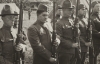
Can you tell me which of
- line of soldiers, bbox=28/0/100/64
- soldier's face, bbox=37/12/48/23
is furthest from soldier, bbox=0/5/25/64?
soldier's face, bbox=37/12/48/23

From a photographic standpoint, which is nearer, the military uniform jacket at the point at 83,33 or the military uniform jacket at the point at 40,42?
the military uniform jacket at the point at 40,42

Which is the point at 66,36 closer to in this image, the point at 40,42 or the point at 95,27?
the point at 40,42

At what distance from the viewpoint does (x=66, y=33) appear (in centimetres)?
568

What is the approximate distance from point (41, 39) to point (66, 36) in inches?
42.9

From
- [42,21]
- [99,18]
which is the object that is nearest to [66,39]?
[42,21]

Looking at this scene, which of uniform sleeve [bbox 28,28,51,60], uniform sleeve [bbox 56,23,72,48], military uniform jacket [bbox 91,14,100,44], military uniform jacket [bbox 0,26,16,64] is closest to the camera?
uniform sleeve [bbox 28,28,51,60]

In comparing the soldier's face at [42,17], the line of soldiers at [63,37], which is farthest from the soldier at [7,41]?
the soldier's face at [42,17]

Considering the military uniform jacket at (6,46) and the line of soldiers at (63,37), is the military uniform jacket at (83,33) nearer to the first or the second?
the line of soldiers at (63,37)

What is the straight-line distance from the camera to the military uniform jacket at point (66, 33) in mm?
5633

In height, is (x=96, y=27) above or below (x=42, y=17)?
below

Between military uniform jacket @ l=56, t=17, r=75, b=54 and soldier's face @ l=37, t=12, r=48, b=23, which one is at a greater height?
soldier's face @ l=37, t=12, r=48, b=23

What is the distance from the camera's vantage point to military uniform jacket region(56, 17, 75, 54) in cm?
563

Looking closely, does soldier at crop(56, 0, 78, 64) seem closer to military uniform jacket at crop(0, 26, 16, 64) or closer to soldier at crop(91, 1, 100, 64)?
military uniform jacket at crop(0, 26, 16, 64)

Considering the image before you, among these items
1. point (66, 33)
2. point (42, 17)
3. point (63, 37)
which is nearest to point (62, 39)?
point (63, 37)
